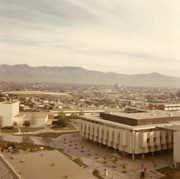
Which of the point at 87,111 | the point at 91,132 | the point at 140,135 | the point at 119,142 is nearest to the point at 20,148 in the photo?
the point at 91,132

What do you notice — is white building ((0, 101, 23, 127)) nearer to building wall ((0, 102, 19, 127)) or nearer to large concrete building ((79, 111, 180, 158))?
building wall ((0, 102, 19, 127))

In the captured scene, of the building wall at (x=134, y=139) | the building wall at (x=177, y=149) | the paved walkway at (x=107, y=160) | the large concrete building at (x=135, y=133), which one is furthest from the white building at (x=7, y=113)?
the building wall at (x=177, y=149)

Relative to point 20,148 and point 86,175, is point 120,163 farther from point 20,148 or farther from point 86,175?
point 20,148

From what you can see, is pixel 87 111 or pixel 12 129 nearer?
pixel 12 129

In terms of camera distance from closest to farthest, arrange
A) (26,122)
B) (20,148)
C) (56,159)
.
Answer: (56,159) < (20,148) < (26,122)

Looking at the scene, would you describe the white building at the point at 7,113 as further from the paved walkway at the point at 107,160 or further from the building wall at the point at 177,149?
the building wall at the point at 177,149

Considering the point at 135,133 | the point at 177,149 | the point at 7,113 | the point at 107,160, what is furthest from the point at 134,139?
the point at 7,113

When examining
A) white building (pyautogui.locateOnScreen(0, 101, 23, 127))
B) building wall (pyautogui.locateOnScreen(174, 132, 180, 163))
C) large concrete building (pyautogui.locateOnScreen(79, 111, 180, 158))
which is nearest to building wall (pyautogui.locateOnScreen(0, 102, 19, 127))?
white building (pyautogui.locateOnScreen(0, 101, 23, 127))
